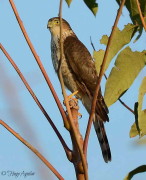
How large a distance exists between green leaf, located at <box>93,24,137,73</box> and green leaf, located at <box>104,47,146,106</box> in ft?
0.19

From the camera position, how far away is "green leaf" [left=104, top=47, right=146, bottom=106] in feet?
8.79

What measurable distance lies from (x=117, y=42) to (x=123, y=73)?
24 cm

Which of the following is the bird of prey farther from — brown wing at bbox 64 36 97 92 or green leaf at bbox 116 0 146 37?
green leaf at bbox 116 0 146 37

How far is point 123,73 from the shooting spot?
2717mm

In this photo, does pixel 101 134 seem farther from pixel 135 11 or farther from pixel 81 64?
pixel 135 11

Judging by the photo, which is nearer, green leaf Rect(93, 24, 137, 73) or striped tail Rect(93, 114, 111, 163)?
green leaf Rect(93, 24, 137, 73)

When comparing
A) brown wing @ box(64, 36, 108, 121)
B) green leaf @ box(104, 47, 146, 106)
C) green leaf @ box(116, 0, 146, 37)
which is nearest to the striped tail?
brown wing @ box(64, 36, 108, 121)

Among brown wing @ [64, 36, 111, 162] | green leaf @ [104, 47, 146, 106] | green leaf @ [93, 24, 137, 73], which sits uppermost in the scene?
brown wing @ [64, 36, 111, 162]

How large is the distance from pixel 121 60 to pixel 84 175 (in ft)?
2.82

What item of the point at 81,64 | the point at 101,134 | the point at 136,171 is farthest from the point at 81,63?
the point at 136,171

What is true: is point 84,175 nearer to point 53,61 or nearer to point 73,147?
point 73,147

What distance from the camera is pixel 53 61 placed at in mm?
5586

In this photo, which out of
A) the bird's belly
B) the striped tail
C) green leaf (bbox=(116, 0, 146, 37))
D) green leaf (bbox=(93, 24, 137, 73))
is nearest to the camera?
green leaf (bbox=(93, 24, 137, 73))

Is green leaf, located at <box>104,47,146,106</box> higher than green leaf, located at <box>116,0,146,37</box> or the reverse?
the reverse
